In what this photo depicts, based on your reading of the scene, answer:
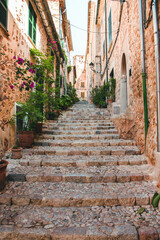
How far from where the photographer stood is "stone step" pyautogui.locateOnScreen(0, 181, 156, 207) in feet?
7.48

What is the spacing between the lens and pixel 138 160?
3416mm

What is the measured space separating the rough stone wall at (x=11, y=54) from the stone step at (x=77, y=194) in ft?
4.95

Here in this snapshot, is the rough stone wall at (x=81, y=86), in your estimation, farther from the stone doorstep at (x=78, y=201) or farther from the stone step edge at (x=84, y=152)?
the stone doorstep at (x=78, y=201)

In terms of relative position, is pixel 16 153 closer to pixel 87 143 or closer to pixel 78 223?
pixel 87 143

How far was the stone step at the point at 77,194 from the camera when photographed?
228cm

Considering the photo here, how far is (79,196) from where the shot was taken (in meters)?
2.34

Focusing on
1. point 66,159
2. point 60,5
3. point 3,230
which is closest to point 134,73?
point 66,159

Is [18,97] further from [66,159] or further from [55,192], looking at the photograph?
[55,192]

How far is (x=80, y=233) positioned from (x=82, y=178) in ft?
3.66

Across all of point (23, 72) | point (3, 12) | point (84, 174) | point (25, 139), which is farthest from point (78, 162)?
point (3, 12)

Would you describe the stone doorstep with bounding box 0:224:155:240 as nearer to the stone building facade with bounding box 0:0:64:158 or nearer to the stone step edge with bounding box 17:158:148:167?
the stone step edge with bounding box 17:158:148:167

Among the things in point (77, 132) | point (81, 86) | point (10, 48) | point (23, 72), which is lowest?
point (77, 132)

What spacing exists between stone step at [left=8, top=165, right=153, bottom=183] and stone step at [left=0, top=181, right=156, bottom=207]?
0.45ft

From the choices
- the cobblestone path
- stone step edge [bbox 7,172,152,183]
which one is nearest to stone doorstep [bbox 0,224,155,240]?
the cobblestone path
